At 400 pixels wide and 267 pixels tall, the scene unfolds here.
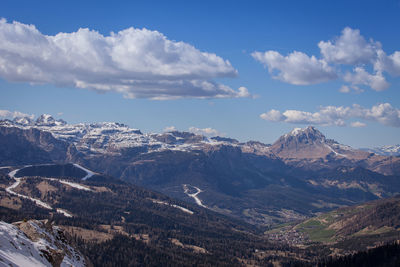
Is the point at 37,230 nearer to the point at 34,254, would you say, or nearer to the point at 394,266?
the point at 34,254

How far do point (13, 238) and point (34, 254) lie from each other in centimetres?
495

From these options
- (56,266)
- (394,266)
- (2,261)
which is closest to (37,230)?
(56,266)

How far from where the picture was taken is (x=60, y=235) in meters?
105

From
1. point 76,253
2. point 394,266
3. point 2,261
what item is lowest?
point 394,266

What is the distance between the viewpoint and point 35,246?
88.7 meters

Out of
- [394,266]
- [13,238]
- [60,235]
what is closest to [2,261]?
[13,238]

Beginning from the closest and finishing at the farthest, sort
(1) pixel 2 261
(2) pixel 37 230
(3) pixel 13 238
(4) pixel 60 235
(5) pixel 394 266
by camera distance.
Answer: (1) pixel 2 261 < (3) pixel 13 238 < (2) pixel 37 230 < (4) pixel 60 235 < (5) pixel 394 266

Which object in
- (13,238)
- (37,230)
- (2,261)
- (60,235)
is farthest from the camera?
(60,235)

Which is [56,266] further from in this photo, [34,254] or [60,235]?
[60,235]

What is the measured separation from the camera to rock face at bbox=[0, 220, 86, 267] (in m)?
79.4

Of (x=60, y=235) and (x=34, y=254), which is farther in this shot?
(x=60, y=235)

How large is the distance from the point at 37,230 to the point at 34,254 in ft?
35.4

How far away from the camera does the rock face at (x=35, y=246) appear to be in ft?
261

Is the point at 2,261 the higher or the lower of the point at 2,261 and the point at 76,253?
the higher
